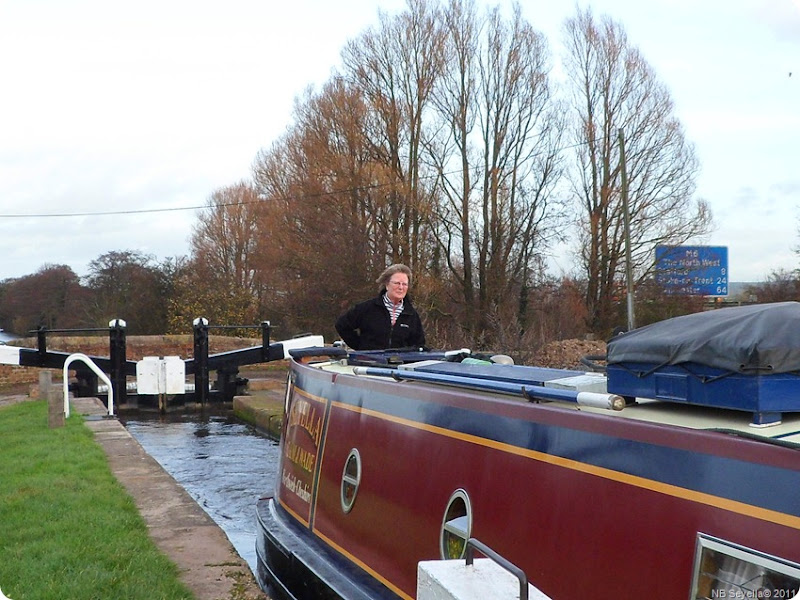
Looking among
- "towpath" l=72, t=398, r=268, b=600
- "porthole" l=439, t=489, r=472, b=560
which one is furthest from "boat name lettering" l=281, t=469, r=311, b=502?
"porthole" l=439, t=489, r=472, b=560

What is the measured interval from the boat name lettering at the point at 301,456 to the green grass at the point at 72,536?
877mm

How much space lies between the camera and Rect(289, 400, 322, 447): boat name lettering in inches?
190

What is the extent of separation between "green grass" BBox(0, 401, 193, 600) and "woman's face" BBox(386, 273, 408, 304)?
2.08 meters

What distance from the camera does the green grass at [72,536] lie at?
4563 millimetres

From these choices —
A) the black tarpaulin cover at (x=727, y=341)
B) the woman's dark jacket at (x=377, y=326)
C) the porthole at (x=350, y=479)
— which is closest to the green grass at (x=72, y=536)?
the porthole at (x=350, y=479)

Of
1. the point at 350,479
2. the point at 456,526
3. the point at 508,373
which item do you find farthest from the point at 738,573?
the point at 350,479

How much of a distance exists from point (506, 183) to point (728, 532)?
2752 centimetres

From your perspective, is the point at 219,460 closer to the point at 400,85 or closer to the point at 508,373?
the point at 508,373

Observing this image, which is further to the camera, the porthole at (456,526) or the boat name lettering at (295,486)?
the boat name lettering at (295,486)

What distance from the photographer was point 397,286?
5.71m

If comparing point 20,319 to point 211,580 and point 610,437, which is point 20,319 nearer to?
point 211,580

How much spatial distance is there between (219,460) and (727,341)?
884 cm

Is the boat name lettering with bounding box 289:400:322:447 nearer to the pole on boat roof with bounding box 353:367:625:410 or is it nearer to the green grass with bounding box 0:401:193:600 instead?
the pole on boat roof with bounding box 353:367:625:410

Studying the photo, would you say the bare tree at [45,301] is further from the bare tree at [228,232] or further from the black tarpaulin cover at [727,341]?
the black tarpaulin cover at [727,341]
